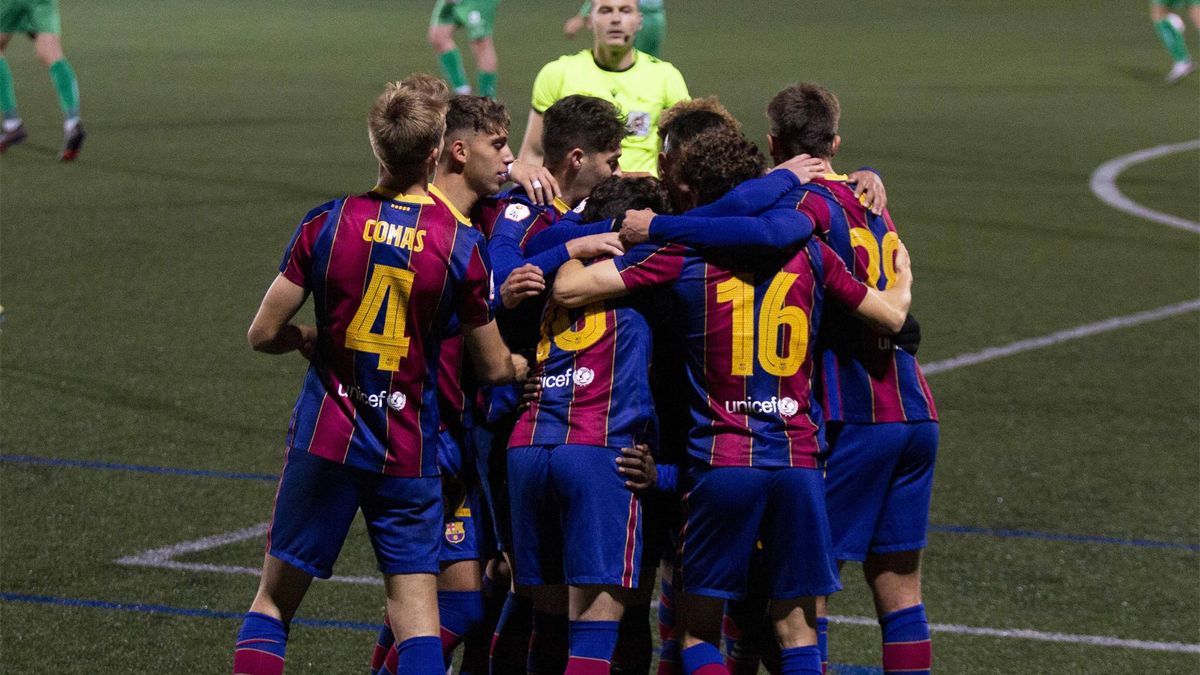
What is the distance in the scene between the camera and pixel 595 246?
4.54 meters

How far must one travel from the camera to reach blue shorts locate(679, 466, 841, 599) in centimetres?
Answer: 443

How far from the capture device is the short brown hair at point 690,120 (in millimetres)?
4582

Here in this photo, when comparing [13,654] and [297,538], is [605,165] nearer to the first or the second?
[297,538]

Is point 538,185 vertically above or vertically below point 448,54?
above

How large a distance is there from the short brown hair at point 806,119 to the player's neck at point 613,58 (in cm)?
301

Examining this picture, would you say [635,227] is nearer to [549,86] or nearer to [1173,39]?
[549,86]

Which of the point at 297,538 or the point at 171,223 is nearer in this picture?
the point at 297,538

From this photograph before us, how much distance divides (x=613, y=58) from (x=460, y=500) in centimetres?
351

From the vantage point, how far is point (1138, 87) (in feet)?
72.4

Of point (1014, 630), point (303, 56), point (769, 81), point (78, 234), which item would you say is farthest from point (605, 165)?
point (303, 56)

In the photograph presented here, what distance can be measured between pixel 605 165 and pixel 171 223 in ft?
Result: 28.4

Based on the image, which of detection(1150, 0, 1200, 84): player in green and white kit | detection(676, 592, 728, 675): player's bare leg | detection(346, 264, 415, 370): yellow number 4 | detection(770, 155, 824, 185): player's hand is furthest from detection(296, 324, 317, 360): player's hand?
detection(1150, 0, 1200, 84): player in green and white kit

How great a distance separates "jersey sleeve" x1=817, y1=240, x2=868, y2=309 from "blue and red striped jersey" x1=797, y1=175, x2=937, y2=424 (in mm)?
200

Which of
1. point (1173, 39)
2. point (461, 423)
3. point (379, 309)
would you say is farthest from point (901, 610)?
point (1173, 39)
